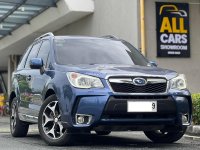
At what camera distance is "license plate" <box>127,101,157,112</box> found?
6.49 metres

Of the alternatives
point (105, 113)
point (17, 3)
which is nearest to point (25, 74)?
point (105, 113)

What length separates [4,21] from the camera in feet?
74.3

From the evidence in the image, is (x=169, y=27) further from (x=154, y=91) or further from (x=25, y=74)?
(x=154, y=91)

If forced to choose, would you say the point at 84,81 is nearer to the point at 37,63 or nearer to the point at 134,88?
the point at 134,88

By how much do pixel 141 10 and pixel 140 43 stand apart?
977 millimetres

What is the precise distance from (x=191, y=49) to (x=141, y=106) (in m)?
10.1

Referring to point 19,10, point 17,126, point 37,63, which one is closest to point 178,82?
point 37,63

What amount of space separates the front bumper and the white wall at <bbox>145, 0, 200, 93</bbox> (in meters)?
9.04

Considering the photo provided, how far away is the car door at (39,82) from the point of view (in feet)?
24.8

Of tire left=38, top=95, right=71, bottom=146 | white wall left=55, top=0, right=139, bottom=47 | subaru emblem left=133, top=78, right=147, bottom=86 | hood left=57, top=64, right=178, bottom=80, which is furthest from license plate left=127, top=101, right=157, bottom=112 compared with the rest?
white wall left=55, top=0, right=139, bottom=47

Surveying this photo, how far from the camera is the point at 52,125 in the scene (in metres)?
7.10

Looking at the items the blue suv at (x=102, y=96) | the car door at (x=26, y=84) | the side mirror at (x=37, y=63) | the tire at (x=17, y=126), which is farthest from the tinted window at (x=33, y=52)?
the side mirror at (x=37, y=63)

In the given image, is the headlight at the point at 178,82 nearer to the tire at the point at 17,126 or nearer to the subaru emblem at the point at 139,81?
the subaru emblem at the point at 139,81

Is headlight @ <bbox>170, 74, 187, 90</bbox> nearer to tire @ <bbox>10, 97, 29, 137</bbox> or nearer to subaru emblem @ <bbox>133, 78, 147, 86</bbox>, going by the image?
subaru emblem @ <bbox>133, 78, 147, 86</bbox>
